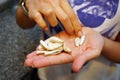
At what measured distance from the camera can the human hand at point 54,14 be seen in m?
0.51

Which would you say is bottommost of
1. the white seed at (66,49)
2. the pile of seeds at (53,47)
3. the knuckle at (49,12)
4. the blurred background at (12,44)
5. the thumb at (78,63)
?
the blurred background at (12,44)

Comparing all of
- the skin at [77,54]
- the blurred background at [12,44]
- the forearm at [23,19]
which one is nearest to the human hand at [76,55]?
the skin at [77,54]

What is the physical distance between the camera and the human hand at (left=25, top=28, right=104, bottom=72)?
451 millimetres

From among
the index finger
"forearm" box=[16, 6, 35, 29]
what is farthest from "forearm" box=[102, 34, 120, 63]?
"forearm" box=[16, 6, 35, 29]

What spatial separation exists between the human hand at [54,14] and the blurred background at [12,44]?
519mm

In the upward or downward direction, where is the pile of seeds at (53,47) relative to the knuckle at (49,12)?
downward

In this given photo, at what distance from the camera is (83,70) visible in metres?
0.63

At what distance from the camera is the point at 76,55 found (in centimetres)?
49

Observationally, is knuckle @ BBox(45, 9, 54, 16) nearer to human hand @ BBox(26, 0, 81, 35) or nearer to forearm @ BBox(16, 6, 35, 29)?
human hand @ BBox(26, 0, 81, 35)

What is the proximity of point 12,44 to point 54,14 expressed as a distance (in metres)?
0.66

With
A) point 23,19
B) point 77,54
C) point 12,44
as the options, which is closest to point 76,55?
point 77,54

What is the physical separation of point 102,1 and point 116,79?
0.26 m

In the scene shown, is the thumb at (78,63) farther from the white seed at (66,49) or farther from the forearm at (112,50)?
the forearm at (112,50)

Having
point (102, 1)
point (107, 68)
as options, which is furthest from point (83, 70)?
point (102, 1)
